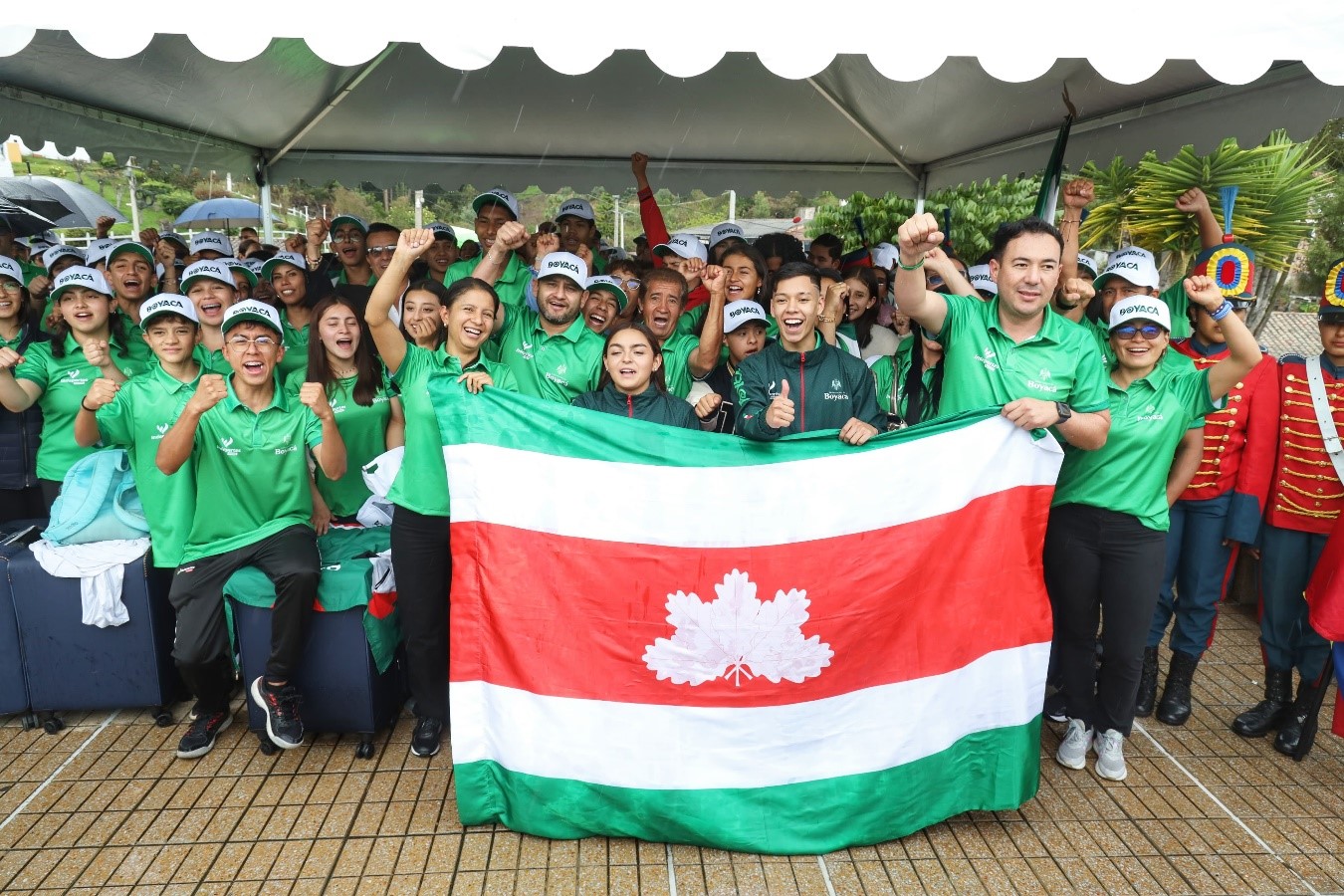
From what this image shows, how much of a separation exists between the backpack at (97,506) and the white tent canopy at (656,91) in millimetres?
1756

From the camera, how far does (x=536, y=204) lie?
5006 cm

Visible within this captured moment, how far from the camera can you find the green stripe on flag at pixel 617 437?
3.15 m

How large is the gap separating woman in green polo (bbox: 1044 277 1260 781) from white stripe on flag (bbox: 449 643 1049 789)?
0.87 metres

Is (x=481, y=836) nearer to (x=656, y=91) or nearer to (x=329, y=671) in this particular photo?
(x=329, y=671)

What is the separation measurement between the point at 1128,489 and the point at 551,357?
2406mm

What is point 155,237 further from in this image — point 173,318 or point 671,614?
point 671,614

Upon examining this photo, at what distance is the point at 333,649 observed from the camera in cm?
374

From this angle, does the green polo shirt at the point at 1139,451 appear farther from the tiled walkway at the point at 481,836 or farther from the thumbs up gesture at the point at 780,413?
the thumbs up gesture at the point at 780,413

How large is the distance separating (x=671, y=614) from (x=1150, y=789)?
2.18 m

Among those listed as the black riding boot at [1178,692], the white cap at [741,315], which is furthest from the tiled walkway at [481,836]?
the white cap at [741,315]

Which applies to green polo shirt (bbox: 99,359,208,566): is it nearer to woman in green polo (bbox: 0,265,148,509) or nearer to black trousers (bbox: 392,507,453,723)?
woman in green polo (bbox: 0,265,148,509)

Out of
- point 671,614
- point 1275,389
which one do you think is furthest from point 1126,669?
point 671,614

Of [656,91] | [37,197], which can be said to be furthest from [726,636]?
[37,197]

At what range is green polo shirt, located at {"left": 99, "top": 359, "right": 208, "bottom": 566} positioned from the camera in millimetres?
3783
